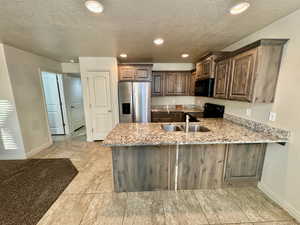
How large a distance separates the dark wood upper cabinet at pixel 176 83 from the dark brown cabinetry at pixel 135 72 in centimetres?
84

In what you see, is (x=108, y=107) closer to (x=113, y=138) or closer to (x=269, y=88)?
(x=113, y=138)

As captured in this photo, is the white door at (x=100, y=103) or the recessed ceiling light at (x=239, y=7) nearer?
the recessed ceiling light at (x=239, y=7)

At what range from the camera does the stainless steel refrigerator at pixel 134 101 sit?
3709mm

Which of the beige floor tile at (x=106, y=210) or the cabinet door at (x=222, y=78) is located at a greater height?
the cabinet door at (x=222, y=78)

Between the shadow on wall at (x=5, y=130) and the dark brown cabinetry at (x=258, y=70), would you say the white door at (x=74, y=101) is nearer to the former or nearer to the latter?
the shadow on wall at (x=5, y=130)

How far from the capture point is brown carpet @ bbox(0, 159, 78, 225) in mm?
1633

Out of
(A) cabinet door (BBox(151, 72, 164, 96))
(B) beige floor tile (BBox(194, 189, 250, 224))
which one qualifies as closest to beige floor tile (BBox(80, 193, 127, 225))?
(B) beige floor tile (BBox(194, 189, 250, 224))

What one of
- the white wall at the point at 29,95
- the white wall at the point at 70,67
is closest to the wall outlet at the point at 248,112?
the white wall at the point at 29,95

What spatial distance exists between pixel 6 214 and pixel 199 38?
4.02m

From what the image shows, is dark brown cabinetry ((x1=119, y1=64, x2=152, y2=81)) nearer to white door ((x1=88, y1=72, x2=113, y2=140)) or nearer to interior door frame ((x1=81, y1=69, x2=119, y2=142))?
interior door frame ((x1=81, y1=69, x2=119, y2=142))

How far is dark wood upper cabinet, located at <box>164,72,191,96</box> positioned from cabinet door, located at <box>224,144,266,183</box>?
9.01ft

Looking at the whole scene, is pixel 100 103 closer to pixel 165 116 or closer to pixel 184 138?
pixel 165 116

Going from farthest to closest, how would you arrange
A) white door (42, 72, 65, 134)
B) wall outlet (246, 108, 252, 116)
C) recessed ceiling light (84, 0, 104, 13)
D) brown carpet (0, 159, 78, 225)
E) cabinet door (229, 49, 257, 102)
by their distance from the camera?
white door (42, 72, 65, 134) → wall outlet (246, 108, 252, 116) → cabinet door (229, 49, 257, 102) → brown carpet (0, 159, 78, 225) → recessed ceiling light (84, 0, 104, 13)

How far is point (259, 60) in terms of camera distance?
5.51ft
